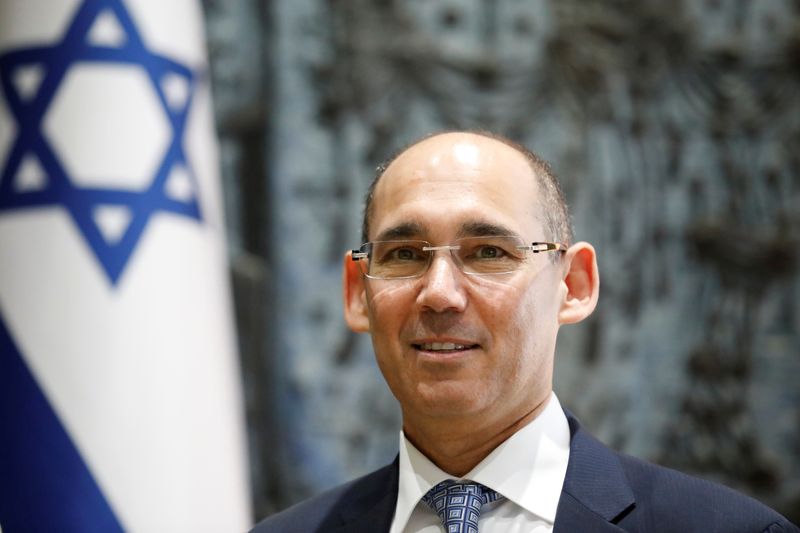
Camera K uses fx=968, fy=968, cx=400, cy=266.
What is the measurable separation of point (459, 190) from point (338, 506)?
867mm

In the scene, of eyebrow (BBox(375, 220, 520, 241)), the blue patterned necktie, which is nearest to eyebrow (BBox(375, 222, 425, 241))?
eyebrow (BBox(375, 220, 520, 241))

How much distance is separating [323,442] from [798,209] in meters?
2.85

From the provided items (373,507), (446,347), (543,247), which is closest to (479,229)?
(543,247)

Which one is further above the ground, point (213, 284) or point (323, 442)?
point (213, 284)

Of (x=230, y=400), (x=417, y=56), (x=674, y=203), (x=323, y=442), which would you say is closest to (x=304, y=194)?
(x=417, y=56)

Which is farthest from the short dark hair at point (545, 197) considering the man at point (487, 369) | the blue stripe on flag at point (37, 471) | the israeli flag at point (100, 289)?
the blue stripe on flag at point (37, 471)

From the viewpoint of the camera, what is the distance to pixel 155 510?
3256mm

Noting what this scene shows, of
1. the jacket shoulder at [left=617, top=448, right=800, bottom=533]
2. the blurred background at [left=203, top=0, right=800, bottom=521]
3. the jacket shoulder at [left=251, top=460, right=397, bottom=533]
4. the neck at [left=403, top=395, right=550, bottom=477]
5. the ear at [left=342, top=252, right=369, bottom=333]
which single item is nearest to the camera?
the jacket shoulder at [left=617, top=448, right=800, bottom=533]

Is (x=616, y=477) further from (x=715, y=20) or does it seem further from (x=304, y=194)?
(x=715, y=20)

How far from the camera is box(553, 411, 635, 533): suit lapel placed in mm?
2033

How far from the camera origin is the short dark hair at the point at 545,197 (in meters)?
2.30

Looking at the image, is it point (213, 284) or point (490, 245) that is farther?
point (213, 284)

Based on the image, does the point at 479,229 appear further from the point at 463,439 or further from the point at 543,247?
the point at 463,439

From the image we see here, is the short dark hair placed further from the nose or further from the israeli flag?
the israeli flag
